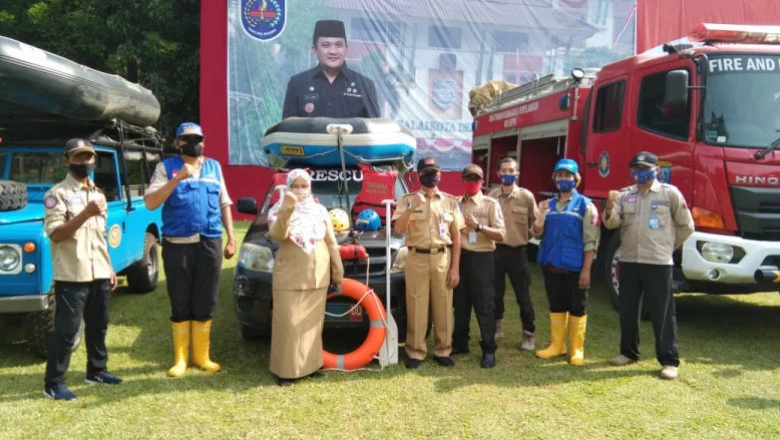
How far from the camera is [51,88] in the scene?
508cm

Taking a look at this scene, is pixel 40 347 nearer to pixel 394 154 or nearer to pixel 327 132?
pixel 327 132

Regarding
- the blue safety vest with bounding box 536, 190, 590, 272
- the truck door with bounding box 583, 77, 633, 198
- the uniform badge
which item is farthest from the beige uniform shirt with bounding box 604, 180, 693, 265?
the uniform badge

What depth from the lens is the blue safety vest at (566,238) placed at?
16.1 feet

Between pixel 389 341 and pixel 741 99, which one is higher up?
pixel 741 99

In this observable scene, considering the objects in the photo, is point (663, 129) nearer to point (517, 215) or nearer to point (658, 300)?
point (517, 215)

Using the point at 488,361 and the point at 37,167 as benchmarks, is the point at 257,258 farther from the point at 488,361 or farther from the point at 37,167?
the point at 37,167

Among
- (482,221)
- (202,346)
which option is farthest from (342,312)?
(482,221)

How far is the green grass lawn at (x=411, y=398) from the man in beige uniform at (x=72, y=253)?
0.30 metres

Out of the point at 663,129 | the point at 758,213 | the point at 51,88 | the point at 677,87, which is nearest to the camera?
the point at 51,88

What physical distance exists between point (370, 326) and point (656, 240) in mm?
2324

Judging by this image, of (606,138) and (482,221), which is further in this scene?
(606,138)

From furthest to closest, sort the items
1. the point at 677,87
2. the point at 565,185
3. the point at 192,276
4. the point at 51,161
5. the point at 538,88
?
1. the point at 538,88
2. the point at 51,161
3. the point at 677,87
4. the point at 565,185
5. the point at 192,276

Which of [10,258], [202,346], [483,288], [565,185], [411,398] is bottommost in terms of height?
[411,398]

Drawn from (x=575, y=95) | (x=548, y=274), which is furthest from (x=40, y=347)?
(x=575, y=95)
